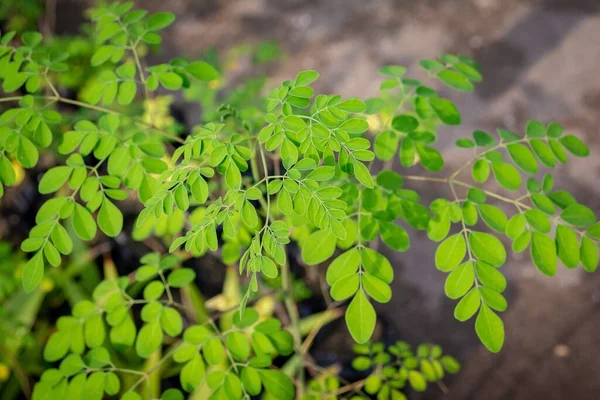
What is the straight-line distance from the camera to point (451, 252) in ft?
3.45

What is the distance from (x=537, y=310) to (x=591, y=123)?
1248 millimetres

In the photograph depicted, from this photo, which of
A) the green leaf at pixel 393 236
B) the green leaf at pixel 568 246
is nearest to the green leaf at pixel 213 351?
the green leaf at pixel 393 236

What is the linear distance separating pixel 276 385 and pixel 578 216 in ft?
2.57

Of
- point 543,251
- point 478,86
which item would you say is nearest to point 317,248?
point 543,251

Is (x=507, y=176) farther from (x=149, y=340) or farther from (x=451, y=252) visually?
(x=149, y=340)

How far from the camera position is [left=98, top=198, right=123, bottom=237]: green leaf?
110 centimetres

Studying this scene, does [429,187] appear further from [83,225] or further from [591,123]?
[83,225]

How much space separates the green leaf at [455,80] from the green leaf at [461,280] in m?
0.47

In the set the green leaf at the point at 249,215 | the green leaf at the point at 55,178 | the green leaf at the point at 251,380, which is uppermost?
the green leaf at the point at 55,178

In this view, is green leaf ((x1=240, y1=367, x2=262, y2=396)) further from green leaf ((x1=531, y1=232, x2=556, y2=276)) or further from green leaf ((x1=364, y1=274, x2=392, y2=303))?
green leaf ((x1=531, y1=232, x2=556, y2=276))

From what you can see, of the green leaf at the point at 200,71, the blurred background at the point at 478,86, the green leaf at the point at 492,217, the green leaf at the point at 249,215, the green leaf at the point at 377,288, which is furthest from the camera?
the blurred background at the point at 478,86

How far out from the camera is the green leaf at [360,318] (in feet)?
3.26

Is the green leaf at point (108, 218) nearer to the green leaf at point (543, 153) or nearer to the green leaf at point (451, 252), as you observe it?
the green leaf at point (451, 252)

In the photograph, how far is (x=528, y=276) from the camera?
2.63 metres
